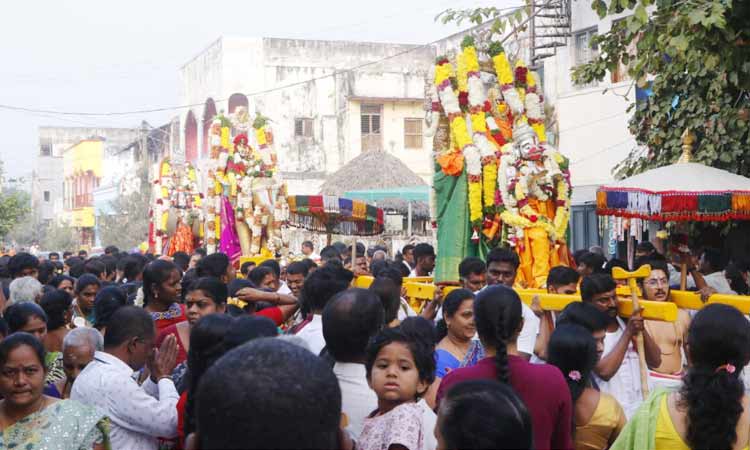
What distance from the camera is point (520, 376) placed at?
3.82 metres

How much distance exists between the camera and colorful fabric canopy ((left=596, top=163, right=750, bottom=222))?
9.84 m

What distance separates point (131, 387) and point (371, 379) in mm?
1043

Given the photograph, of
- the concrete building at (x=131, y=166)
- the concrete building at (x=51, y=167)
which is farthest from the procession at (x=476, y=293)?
the concrete building at (x=51, y=167)

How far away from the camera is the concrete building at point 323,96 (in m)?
34.8

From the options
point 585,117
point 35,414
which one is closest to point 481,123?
point 35,414

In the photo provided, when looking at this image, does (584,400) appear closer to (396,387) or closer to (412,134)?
(396,387)

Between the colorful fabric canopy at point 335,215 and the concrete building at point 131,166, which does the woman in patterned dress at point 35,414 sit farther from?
the concrete building at point 131,166

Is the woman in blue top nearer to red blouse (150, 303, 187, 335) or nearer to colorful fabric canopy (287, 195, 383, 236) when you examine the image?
red blouse (150, 303, 187, 335)

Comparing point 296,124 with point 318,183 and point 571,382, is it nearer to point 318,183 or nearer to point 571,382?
point 318,183

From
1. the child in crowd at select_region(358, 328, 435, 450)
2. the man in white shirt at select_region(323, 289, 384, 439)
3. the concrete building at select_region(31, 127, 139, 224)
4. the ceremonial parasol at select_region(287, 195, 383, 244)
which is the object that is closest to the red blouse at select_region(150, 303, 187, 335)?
the man in white shirt at select_region(323, 289, 384, 439)

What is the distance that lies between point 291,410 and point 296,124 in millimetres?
33516

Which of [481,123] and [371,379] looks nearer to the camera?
[371,379]

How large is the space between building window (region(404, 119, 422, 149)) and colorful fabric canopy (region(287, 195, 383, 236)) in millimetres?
19483

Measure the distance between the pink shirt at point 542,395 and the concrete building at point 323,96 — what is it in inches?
1212
